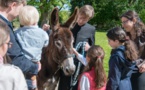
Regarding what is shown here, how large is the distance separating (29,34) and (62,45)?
92 centimetres

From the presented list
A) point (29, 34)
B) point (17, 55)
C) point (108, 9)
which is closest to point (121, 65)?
point (29, 34)

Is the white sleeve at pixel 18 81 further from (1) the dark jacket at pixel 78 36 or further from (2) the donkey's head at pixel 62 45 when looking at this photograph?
(1) the dark jacket at pixel 78 36

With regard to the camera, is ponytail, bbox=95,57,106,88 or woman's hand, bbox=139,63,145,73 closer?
ponytail, bbox=95,57,106,88

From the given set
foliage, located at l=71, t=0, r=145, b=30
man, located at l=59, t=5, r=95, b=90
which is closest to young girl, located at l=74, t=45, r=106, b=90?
man, located at l=59, t=5, r=95, b=90

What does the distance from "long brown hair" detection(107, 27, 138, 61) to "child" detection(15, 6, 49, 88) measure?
1336mm

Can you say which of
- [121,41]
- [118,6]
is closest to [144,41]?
[121,41]

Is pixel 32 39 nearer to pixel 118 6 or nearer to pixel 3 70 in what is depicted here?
pixel 3 70

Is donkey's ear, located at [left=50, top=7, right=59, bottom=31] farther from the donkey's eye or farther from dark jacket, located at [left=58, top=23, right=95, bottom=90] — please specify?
dark jacket, located at [left=58, top=23, right=95, bottom=90]

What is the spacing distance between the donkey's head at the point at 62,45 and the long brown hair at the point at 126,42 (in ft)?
2.23

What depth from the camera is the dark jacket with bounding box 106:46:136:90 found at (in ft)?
13.9

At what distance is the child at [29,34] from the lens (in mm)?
3602

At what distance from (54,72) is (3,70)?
98.9 inches

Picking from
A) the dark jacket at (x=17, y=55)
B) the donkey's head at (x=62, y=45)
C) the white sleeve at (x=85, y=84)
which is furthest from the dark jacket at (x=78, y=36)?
the dark jacket at (x=17, y=55)

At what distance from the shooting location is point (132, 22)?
15.8ft
